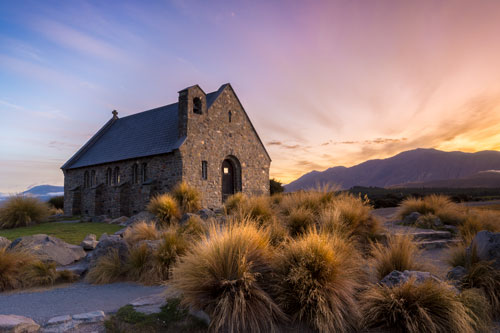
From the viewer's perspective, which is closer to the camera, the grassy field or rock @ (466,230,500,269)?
rock @ (466,230,500,269)

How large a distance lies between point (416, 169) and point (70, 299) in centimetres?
13961

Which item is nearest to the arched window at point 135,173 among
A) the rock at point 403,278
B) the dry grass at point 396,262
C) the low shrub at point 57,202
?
the low shrub at point 57,202

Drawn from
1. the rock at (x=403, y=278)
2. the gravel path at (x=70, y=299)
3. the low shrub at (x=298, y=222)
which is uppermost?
the low shrub at (x=298, y=222)

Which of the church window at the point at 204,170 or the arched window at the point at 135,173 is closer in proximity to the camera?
the church window at the point at 204,170

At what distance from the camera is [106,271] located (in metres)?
6.83

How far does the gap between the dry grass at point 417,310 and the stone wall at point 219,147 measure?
14.2 m

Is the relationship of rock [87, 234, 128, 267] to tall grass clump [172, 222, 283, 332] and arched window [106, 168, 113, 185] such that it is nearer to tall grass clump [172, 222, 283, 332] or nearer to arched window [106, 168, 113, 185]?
tall grass clump [172, 222, 283, 332]

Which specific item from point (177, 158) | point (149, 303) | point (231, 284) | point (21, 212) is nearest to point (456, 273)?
point (231, 284)

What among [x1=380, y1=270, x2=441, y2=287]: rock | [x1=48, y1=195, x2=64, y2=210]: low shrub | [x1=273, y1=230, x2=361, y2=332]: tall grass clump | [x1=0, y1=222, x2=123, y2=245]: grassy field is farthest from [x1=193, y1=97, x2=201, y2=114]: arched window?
[x1=48, y1=195, x2=64, y2=210]: low shrub

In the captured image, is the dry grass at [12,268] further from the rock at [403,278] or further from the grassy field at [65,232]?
the rock at [403,278]

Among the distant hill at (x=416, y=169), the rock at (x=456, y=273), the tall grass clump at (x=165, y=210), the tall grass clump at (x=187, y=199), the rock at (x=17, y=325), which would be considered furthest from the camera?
the distant hill at (x=416, y=169)

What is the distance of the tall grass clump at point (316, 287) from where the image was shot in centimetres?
402

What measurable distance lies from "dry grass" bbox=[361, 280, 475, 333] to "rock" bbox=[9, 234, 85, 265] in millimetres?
7093

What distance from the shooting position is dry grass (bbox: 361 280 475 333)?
153 inches
